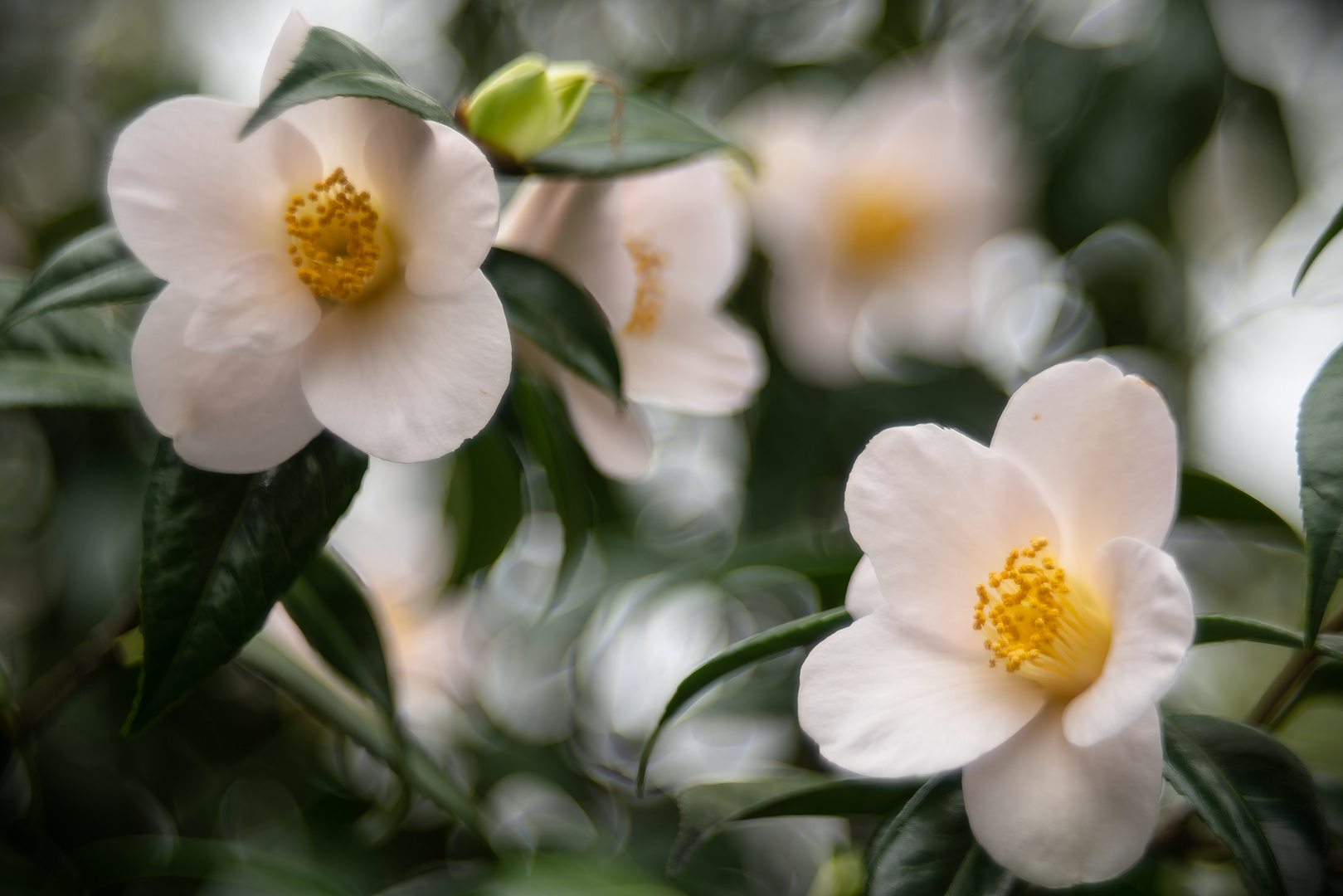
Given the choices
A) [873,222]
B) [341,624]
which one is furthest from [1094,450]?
[873,222]

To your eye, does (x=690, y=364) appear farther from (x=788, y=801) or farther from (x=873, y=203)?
(x=873, y=203)

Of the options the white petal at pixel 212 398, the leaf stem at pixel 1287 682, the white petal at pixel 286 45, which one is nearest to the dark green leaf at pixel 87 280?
the white petal at pixel 212 398

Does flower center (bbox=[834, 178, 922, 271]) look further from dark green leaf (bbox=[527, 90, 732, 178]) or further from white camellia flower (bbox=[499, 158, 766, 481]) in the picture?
dark green leaf (bbox=[527, 90, 732, 178])

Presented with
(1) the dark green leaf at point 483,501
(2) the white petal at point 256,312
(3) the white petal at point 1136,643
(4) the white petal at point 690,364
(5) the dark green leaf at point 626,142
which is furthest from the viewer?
(1) the dark green leaf at point 483,501

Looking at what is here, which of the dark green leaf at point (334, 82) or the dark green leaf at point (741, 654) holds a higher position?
the dark green leaf at point (334, 82)

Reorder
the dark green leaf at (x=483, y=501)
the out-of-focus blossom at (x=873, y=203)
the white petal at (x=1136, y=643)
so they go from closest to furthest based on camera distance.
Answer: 1. the white petal at (x=1136, y=643)
2. the dark green leaf at (x=483, y=501)
3. the out-of-focus blossom at (x=873, y=203)

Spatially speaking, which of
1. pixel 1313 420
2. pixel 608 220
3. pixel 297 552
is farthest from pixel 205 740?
pixel 1313 420

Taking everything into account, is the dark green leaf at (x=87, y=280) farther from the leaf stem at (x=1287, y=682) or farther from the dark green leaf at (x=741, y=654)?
the leaf stem at (x=1287, y=682)
